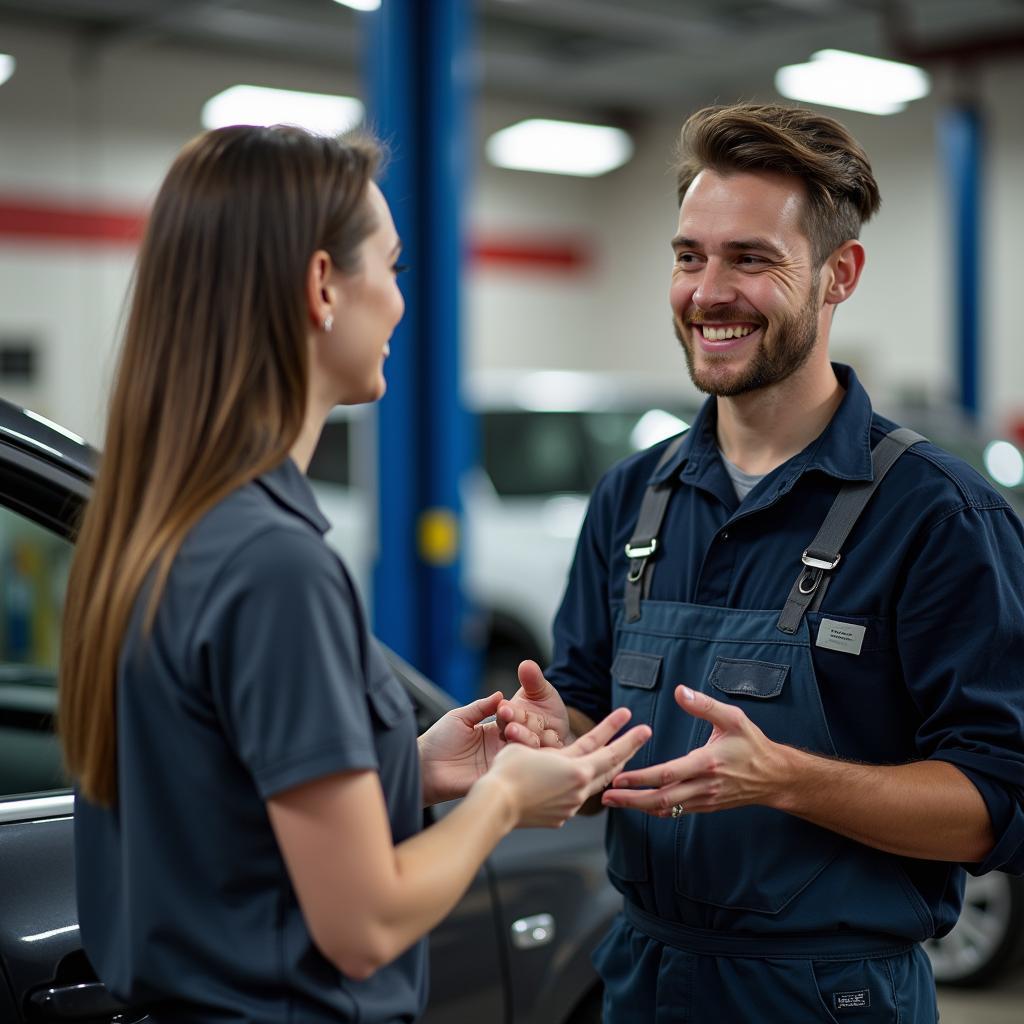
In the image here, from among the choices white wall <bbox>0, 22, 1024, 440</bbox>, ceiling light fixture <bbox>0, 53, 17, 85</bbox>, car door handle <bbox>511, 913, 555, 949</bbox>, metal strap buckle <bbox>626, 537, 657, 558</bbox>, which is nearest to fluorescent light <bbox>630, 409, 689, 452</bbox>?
white wall <bbox>0, 22, 1024, 440</bbox>

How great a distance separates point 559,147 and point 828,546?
1331cm

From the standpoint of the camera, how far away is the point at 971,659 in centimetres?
173

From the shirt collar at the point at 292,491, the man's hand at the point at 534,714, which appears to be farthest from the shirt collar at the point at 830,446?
the shirt collar at the point at 292,491

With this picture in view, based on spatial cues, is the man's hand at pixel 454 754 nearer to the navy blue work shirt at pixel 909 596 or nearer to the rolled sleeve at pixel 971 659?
the navy blue work shirt at pixel 909 596

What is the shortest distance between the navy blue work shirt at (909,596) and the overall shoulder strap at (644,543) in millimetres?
45

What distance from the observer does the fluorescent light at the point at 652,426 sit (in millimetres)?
7031

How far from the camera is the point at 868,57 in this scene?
1130 centimetres

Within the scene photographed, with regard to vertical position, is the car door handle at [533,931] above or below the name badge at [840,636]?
below

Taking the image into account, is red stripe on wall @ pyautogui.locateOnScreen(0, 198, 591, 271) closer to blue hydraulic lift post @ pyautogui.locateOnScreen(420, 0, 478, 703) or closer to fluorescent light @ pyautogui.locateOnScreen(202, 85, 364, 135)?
fluorescent light @ pyautogui.locateOnScreen(202, 85, 364, 135)

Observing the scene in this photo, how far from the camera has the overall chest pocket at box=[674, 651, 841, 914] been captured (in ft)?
5.84

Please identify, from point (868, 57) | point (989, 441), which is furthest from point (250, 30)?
point (989, 441)

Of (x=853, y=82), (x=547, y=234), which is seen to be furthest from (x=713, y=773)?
(x=547, y=234)

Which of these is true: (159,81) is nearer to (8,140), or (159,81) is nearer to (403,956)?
(8,140)

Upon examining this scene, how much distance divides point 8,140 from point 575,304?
6.50 m
